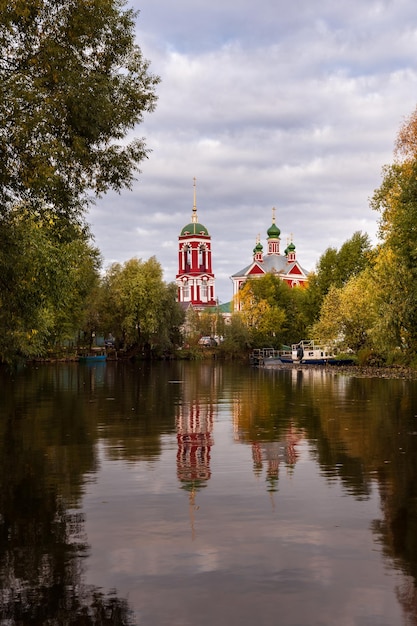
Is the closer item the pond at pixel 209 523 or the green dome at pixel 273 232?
the pond at pixel 209 523

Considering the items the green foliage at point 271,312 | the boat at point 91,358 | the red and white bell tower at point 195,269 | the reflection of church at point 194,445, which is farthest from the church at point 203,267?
the reflection of church at point 194,445

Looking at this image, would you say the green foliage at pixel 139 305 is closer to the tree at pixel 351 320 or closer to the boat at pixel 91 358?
the boat at pixel 91 358

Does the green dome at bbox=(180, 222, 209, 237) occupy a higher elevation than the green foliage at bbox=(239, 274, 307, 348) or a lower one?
higher

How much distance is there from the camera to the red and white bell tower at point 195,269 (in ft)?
569

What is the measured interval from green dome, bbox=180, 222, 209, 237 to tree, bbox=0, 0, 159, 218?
525 feet

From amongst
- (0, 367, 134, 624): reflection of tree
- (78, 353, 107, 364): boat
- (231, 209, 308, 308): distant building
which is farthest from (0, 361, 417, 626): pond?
(231, 209, 308, 308): distant building

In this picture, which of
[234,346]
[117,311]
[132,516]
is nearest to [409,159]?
[132,516]

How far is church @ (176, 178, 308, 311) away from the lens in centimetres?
17312

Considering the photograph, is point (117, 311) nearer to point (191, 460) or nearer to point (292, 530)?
point (191, 460)

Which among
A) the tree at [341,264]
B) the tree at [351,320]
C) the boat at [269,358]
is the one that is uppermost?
the tree at [341,264]

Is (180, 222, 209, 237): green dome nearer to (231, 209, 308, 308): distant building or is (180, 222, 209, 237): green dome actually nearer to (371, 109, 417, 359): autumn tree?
(231, 209, 308, 308): distant building

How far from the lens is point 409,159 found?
47031mm

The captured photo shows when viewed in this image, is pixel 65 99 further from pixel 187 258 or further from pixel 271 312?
pixel 187 258

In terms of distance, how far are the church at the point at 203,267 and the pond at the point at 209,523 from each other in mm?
150816
